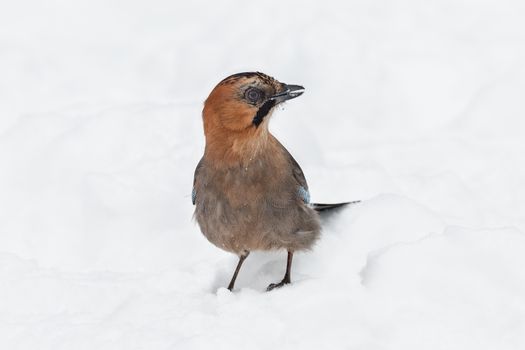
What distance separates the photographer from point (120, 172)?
20.7 ft

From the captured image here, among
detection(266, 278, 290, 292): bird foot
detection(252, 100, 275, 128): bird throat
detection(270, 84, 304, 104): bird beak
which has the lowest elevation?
detection(266, 278, 290, 292): bird foot

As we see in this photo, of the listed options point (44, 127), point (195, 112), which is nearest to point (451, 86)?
point (195, 112)

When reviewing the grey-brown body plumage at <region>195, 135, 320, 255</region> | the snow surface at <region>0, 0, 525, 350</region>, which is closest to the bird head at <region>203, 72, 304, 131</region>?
the grey-brown body plumage at <region>195, 135, 320, 255</region>

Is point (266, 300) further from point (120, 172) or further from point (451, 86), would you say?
point (451, 86)

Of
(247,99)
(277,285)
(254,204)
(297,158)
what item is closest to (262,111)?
(247,99)

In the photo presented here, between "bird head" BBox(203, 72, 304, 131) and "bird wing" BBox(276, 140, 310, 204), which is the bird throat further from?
"bird wing" BBox(276, 140, 310, 204)

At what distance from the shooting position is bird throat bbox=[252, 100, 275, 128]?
446 cm

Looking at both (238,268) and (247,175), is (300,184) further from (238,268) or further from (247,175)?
(238,268)

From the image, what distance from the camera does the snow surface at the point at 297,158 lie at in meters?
4.10

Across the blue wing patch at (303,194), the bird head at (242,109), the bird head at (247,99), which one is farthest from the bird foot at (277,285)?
the bird head at (247,99)

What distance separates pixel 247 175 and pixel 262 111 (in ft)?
1.10

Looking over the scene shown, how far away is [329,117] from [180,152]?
4.43ft

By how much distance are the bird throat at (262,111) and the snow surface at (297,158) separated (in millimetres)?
858

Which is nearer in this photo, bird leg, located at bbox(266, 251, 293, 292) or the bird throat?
the bird throat
